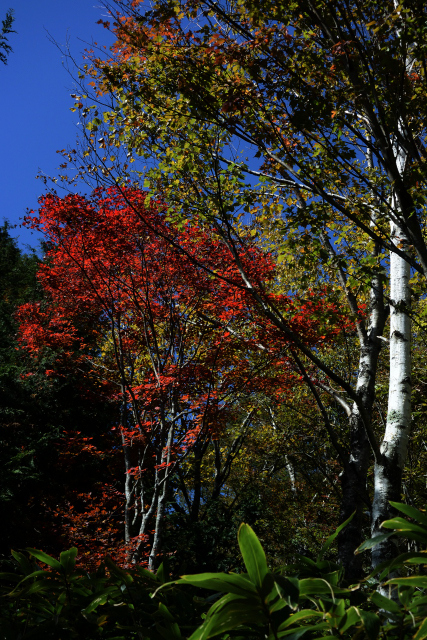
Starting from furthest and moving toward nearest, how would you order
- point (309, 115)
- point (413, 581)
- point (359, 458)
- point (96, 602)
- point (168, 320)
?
point (168, 320)
point (359, 458)
point (309, 115)
point (96, 602)
point (413, 581)

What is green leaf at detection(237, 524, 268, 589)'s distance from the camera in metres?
0.81

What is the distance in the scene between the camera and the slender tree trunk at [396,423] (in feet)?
11.7

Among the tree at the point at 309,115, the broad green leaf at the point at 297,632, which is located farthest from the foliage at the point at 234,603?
the tree at the point at 309,115

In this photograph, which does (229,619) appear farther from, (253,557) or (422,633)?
(422,633)

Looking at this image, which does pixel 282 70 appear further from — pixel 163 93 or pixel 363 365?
pixel 363 365

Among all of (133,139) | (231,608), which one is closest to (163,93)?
(133,139)

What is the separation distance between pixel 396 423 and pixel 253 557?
3375mm

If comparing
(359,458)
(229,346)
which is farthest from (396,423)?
(229,346)

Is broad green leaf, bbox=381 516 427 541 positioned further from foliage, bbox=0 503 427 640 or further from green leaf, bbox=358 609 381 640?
green leaf, bbox=358 609 381 640

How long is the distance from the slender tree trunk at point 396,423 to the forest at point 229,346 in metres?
0.02

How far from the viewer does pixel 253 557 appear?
0.83 m

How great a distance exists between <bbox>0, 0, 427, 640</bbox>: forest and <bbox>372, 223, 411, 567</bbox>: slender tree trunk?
2cm

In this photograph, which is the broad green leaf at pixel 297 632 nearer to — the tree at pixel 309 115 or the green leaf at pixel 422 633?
the green leaf at pixel 422 633

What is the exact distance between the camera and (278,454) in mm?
13109
